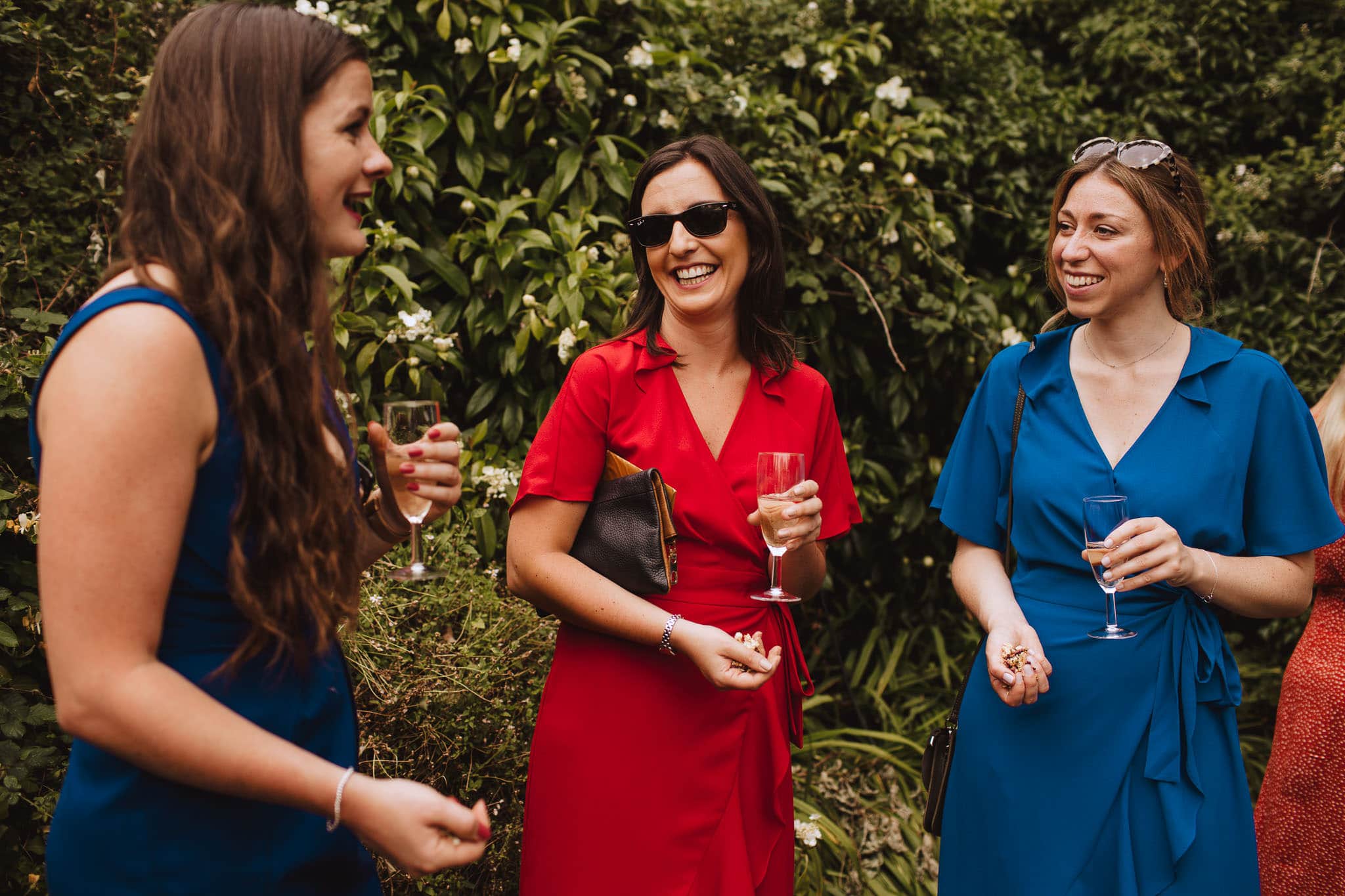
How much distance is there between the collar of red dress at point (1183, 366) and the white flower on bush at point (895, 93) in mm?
2362

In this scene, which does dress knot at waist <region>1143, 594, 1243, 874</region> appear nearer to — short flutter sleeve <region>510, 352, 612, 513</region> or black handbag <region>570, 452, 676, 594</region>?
black handbag <region>570, 452, 676, 594</region>

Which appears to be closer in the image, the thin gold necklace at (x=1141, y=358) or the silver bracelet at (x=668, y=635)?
the silver bracelet at (x=668, y=635)

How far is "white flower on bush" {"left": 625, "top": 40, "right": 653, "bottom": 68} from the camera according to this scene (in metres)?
4.54

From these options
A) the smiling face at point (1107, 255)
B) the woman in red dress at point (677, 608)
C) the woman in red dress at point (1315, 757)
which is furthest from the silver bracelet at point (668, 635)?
the woman in red dress at point (1315, 757)

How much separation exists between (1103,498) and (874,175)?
2.90 meters

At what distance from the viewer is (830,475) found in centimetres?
286

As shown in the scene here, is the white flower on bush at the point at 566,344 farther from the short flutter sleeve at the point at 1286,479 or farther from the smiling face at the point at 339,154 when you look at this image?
the short flutter sleeve at the point at 1286,479

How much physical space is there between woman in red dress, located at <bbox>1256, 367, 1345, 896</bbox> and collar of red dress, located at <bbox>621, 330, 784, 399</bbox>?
1675 mm

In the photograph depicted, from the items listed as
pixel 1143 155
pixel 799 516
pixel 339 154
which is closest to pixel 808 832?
pixel 799 516

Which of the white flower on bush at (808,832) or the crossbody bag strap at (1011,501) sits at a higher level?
the crossbody bag strap at (1011,501)

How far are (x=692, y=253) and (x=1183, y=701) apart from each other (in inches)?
64.7

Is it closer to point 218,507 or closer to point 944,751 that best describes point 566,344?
point 944,751

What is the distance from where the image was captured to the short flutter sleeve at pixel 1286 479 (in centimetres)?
252

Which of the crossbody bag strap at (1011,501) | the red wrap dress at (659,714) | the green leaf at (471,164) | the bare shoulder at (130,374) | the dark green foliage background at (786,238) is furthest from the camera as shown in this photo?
the green leaf at (471,164)
